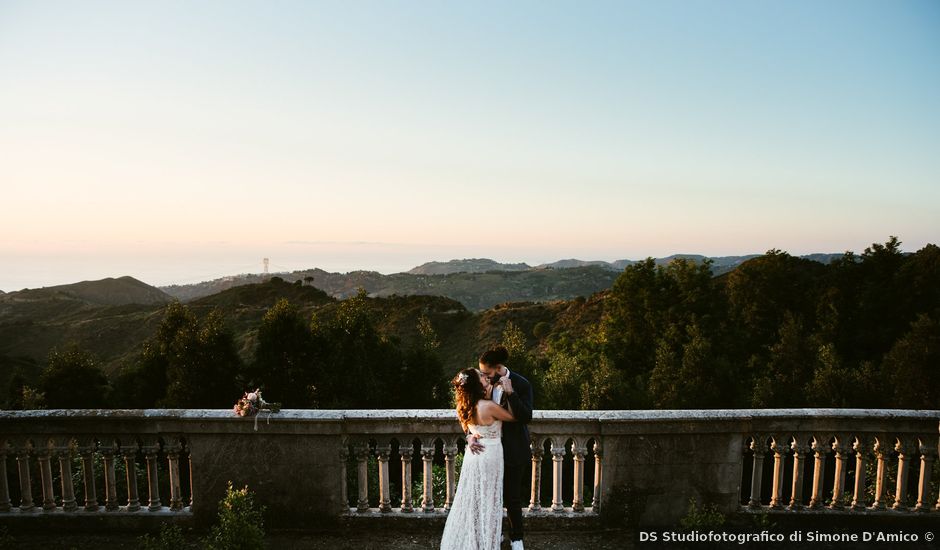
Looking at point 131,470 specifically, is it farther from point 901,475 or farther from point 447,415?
point 901,475

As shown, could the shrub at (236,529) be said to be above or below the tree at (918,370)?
above

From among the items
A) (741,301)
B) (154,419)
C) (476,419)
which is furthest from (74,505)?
(741,301)

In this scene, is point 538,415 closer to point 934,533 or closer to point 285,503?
point 285,503

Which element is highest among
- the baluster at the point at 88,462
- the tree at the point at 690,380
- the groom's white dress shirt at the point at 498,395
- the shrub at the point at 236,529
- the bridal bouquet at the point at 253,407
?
the groom's white dress shirt at the point at 498,395

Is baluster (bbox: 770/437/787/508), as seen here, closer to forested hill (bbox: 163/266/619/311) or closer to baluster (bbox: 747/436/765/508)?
baluster (bbox: 747/436/765/508)

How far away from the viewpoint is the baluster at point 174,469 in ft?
16.5

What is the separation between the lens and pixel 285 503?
5.16 meters

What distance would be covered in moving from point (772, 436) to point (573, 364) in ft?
80.4

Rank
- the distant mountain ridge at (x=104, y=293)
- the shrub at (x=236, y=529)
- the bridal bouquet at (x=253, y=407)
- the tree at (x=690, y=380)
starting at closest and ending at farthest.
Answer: the shrub at (x=236, y=529)
the bridal bouquet at (x=253, y=407)
the tree at (x=690, y=380)
the distant mountain ridge at (x=104, y=293)

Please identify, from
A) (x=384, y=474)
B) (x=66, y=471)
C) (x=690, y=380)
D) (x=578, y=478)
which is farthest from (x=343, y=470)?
(x=690, y=380)

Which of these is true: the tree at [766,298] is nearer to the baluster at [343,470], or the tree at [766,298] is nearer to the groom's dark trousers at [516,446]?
the groom's dark trousers at [516,446]

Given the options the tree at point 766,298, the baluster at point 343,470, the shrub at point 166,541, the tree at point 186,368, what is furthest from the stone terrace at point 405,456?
the tree at point 766,298

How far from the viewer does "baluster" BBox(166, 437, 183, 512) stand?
5020mm

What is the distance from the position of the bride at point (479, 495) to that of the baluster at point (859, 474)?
351cm
